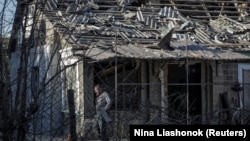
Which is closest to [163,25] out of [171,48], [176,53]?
[171,48]

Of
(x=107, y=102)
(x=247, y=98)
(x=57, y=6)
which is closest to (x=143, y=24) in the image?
(x=57, y=6)

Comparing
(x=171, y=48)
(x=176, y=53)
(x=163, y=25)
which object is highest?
(x=163, y=25)

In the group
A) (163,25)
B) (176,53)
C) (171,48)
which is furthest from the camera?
(163,25)

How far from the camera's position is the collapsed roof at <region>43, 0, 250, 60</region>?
637 inches

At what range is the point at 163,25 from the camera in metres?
18.8

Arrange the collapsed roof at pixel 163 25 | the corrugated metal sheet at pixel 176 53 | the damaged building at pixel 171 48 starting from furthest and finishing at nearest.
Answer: the collapsed roof at pixel 163 25 → the damaged building at pixel 171 48 → the corrugated metal sheet at pixel 176 53

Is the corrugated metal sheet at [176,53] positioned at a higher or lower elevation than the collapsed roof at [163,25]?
lower

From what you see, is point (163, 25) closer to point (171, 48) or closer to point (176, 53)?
point (171, 48)

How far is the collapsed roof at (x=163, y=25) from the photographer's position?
53.1 ft

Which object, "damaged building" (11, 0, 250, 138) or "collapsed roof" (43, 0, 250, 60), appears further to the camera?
"collapsed roof" (43, 0, 250, 60)

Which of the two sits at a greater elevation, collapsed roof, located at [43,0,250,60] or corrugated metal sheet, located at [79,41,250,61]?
collapsed roof, located at [43,0,250,60]

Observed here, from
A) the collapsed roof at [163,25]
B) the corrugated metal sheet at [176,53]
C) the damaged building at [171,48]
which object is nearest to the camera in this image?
the corrugated metal sheet at [176,53]

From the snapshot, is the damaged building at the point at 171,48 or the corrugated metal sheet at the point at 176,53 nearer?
the corrugated metal sheet at the point at 176,53

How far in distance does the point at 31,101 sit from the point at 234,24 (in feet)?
49.1
